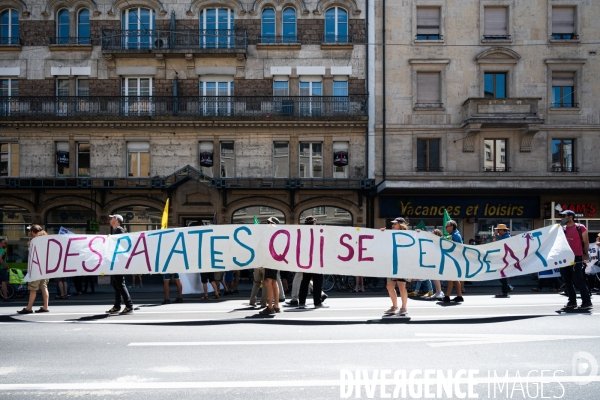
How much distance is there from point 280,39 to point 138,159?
8859 millimetres

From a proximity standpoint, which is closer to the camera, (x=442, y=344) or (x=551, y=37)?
(x=442, y=344)

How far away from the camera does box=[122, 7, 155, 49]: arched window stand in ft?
79.3

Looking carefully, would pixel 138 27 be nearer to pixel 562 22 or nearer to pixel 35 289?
pixel 35 289

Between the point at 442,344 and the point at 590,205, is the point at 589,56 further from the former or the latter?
the point at 442,344

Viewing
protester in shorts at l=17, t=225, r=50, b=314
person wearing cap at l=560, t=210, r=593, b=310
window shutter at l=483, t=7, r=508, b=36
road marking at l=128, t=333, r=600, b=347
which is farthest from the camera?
window shutter at l=483, t=7, r=508, b=36

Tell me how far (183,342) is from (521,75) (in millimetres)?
21974

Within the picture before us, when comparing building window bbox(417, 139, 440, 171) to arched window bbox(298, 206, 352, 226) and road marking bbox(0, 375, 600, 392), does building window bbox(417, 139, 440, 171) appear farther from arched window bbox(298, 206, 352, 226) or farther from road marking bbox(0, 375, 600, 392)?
road marking bbox(0, 375, 600, 392)

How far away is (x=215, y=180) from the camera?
76.2ft

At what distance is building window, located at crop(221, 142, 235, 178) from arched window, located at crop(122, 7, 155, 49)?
593cm

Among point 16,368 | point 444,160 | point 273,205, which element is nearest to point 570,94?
point 444,160

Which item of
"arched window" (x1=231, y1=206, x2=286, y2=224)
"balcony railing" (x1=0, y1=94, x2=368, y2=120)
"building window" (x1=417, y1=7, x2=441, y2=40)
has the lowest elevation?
"arched window" (x1=231, y1=206, x2=286, y2=224)

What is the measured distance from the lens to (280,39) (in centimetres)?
2428

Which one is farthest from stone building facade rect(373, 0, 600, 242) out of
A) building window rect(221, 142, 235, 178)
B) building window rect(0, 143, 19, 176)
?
building window rect(0, 143, 19, 176)

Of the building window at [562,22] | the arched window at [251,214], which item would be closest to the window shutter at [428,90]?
the building window at [562,22]
